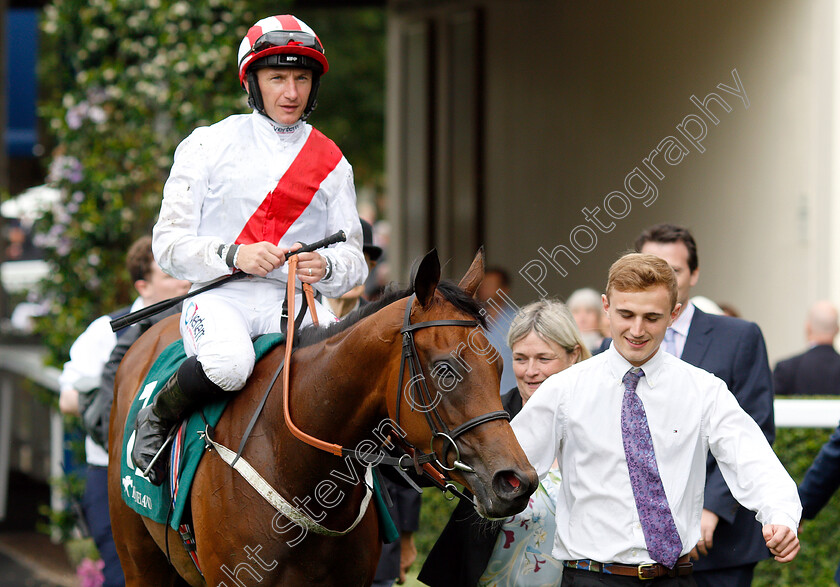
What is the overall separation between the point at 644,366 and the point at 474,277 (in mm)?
597

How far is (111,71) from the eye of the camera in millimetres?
7820

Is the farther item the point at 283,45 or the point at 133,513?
the point at 133,513

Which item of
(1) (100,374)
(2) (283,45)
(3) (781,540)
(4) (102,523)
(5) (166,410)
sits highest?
(2) (283,45)

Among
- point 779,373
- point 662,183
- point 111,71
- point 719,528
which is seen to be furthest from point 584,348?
point 662,183

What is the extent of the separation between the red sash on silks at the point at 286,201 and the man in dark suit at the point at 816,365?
4434 mm

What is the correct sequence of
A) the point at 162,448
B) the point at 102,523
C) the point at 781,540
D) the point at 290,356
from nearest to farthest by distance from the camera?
the point at 781,540
the point at 290,356
the point at 162,448
the point at 102,523

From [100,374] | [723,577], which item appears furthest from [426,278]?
[100,374]

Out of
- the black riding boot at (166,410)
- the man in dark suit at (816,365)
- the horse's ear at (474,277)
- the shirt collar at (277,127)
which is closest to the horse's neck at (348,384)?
the horse's ear at (474,277)

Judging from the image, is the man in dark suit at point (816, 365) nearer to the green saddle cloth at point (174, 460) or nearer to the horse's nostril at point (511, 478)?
the green saddle cloth at point (174, 460)

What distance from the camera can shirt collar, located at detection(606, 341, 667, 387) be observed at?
3160 millimetres

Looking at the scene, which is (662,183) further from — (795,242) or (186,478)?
(186,478)

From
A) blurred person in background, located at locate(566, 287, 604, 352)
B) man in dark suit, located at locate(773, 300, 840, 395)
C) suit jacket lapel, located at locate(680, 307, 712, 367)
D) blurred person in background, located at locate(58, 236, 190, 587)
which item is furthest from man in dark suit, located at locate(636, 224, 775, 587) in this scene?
man in dark suit, located at locate(773, 300, 840, 395)

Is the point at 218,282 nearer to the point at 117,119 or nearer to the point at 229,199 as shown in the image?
the point at 229,199

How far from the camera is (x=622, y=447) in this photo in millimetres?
3090
